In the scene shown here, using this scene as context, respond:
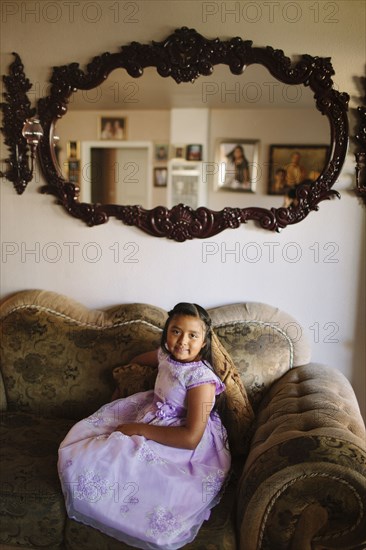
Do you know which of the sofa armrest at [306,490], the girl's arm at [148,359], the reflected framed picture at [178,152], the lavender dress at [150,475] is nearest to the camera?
the sofa armrest at [306,490]

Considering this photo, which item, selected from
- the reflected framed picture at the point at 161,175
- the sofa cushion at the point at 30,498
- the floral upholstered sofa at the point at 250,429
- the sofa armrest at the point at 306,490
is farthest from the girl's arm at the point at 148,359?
the reflected framed picture at the point at 161,175

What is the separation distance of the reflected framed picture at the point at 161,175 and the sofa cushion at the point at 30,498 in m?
1.17

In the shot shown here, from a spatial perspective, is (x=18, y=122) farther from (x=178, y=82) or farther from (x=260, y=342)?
(x=260, y=342)

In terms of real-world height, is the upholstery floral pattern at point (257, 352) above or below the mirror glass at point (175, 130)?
below

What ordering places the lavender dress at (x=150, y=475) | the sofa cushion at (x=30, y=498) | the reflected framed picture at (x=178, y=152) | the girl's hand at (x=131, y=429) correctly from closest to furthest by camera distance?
the lavender dress at (x=150, y=475), the sofa cushion at (x=30, y=498), the girl's hand at (x=131, y=429), the reflected framed picture at (x=178, y=152)

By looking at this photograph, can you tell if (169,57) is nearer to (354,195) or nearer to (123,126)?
(123,126)

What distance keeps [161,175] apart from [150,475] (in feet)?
4.12

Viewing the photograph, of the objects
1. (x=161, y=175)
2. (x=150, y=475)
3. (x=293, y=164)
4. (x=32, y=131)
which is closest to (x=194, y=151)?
(x=161, y=175)

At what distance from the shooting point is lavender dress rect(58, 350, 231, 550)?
1.50 m

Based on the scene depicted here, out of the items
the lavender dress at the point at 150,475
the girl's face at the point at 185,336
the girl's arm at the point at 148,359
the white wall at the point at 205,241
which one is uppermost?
the white wall at the point at 205,241

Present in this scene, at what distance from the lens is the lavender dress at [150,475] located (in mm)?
1501

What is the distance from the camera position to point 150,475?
5.16 feet

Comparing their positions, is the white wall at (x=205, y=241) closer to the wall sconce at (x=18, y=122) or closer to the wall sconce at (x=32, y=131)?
the wall sconce at (x=18, y=122)

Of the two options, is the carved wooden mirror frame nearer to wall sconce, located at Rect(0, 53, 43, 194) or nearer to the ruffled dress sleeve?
wall sconce, located at Rect(0, 53, 43, 194)
